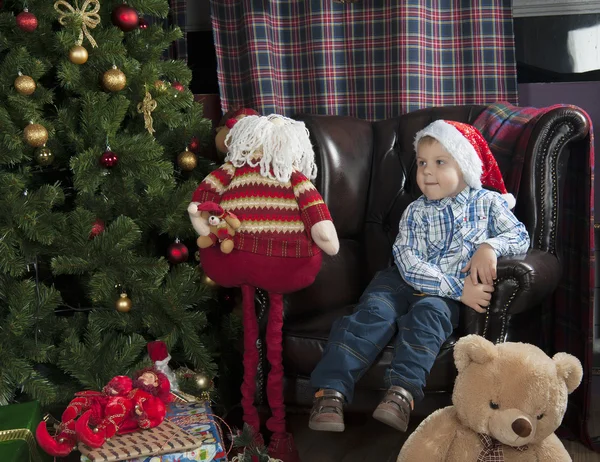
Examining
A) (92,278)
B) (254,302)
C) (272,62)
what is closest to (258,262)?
(254,302)

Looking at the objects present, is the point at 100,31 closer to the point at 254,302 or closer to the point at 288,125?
the point at 288,125

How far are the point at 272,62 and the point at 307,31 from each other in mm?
193

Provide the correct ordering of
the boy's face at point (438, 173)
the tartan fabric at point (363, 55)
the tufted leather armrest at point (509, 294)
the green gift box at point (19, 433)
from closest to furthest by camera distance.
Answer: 1. the green gift box at point (19, 433)
2. the tufted leather armrest at point (509, 294)
3. the boy's face at point (438, 173)
4. the tartan fabric at point (363, 55)

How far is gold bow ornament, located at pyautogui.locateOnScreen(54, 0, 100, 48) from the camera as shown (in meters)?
2.19

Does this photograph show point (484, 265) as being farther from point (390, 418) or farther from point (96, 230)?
point (96, 230)

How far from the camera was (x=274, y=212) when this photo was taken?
2066 mm

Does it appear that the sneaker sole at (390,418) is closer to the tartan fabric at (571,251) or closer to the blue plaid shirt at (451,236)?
the blue plaid shirt at (451,236)

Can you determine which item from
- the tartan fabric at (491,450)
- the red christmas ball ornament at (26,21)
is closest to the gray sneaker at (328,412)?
the tartan fabric at (491,450)

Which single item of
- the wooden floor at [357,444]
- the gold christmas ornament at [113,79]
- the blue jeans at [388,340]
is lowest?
the wooden floor at [357,444]

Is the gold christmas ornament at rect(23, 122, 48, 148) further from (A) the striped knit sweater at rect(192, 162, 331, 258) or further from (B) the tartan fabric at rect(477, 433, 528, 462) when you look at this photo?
(B) the tartan fabric at rect(477, 433, 528, 462)

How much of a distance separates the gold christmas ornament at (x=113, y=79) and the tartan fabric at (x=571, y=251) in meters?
1.19

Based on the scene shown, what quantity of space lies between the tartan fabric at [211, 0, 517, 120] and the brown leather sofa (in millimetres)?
366

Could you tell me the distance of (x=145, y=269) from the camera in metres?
2.30

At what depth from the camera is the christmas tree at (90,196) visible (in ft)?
7.13
